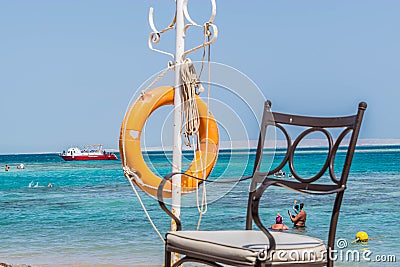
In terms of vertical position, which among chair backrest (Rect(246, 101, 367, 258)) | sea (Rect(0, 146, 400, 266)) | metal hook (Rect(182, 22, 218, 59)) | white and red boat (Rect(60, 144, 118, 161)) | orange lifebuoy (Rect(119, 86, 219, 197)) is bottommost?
white and red boat (Rect(60, 144, 118, 161))

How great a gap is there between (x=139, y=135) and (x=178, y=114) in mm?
205

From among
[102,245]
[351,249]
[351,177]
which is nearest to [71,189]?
[351,177]

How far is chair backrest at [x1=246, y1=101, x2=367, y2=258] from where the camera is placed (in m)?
2.34

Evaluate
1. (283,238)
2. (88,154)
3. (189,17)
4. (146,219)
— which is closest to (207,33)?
(189,17)

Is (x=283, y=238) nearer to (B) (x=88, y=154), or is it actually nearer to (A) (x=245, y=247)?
(A) (x=245, y=247)

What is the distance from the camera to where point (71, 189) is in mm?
18375

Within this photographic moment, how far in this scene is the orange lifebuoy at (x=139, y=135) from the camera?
333cm

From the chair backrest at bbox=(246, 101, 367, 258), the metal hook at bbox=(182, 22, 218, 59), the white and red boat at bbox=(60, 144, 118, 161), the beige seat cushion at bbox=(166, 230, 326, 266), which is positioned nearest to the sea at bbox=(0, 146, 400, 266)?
the chair backrest at bbox=(246, 101, 367, 258)

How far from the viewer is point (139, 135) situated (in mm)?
3398

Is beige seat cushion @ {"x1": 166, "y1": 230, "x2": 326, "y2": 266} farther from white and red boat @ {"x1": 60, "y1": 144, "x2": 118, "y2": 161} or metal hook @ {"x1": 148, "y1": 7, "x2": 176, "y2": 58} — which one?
white and red boat @ {"x1": 60, "y1": 144, "x2": 118, "y2": 161}

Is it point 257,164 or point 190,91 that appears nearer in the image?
point 257,164

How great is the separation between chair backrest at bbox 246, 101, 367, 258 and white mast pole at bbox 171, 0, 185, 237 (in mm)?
628

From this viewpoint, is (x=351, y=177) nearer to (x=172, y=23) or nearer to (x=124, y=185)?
(x=124, y=185)

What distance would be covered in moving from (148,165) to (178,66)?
45 cm
